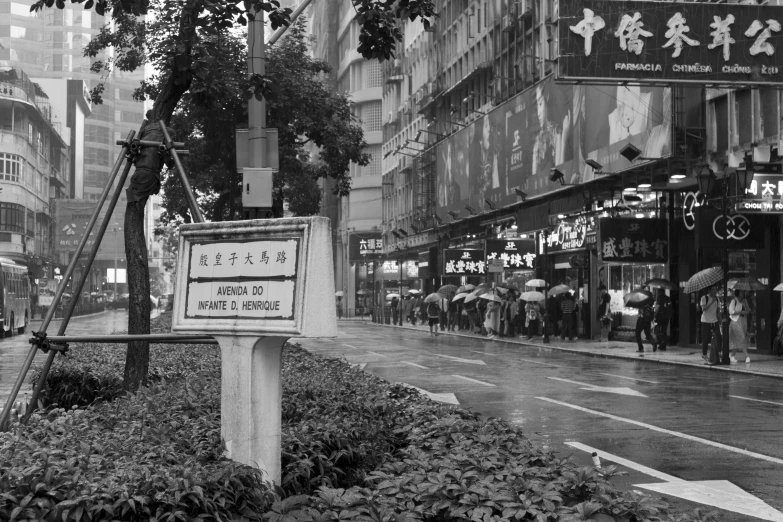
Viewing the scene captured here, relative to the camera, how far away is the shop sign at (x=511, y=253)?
164ft

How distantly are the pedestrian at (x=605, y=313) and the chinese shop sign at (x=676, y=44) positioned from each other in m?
15.9

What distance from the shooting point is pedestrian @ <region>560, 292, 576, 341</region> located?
42.9m

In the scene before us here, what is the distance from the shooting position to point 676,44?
25547 mm

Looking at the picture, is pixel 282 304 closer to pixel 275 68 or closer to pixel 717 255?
pixel 275 68

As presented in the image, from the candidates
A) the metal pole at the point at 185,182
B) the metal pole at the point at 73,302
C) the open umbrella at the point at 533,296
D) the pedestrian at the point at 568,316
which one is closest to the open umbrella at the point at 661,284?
the pedestrian at the point at 568,316

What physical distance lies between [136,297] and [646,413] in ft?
24.8

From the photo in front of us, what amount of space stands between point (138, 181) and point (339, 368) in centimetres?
483

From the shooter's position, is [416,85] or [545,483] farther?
[416,85]

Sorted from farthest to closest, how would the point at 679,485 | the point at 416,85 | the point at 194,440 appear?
the point at 416,85 < the point at 679,485 < the point at 194,440

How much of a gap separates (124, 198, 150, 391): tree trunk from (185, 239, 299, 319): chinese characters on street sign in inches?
208

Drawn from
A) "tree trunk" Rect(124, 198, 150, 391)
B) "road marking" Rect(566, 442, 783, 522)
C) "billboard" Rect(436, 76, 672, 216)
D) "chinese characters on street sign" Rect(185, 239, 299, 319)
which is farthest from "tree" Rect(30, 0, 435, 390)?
"billboard" Rect(436, 76, 672, 216)

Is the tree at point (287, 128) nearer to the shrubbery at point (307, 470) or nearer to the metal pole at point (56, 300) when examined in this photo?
the metal pole at point (56, 300)

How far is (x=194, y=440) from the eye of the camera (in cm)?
696

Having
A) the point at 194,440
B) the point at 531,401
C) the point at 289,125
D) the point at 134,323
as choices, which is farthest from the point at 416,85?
the point at 194,440
